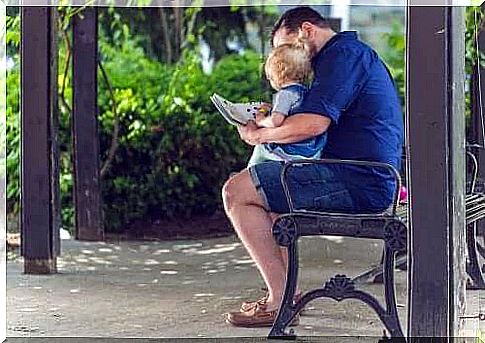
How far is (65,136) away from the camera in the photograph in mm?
8758

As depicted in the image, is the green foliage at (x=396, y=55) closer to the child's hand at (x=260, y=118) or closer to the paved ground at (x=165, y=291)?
Answer: the paved ground at (x=165, y=291)

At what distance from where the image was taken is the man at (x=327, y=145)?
189 inches

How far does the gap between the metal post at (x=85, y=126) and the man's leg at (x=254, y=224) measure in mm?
3265

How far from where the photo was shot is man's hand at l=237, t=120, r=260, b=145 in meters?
4.95

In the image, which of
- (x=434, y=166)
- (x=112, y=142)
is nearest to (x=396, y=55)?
Result: (x=112, y=142)

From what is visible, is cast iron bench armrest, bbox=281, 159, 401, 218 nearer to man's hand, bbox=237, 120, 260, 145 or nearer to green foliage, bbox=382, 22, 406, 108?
man's hand, bbox=237, 120, 260, 145

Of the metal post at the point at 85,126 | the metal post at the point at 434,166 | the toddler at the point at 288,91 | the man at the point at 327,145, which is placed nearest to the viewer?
Answer: the metal post at the point at 434,166

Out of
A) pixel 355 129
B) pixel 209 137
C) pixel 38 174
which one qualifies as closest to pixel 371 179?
pixel 355 129

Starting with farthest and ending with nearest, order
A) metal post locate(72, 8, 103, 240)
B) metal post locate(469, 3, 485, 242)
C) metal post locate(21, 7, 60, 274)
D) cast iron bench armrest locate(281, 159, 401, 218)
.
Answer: metal post locate(72, 8, 103, 240)
metal post locate(21, 7, 60, 274)
metal post locate(469, 3, 485, 242)
cast iron bench armrest locate(281, 159, 401, 218)

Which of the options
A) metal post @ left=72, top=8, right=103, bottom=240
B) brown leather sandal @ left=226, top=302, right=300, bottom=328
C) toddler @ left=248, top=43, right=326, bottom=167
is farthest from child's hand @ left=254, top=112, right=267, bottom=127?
metal post @ left=72, top=8, right=103, bottom=240

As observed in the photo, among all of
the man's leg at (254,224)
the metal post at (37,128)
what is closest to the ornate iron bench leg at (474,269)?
the man's leg at (254,224)

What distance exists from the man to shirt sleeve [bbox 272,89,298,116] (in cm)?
9

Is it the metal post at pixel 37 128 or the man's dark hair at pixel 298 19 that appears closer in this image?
the man's dark hair at pixel 298 19

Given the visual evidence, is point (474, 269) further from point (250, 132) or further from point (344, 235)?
point (250, 132)
